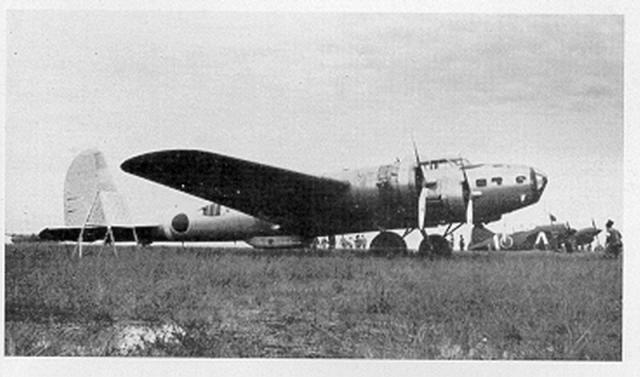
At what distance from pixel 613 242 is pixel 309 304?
1477 millimetres

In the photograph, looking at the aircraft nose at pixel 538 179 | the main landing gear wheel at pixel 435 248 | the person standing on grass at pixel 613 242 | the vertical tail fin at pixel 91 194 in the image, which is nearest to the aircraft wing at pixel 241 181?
the vertical tail fin at pixel 91 194

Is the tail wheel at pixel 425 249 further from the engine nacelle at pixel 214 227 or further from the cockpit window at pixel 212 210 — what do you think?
the cockpit window at pixel 212 210

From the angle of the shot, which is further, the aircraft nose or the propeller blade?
the propeller blade

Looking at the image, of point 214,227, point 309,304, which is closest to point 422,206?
point 309,304

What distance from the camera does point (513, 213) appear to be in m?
4.73

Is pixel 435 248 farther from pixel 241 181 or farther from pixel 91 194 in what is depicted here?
pixel 91 194

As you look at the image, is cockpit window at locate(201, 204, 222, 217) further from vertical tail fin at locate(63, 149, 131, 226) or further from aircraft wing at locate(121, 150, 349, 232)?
vertical tail fin at locate(63, 149, 131, 226)

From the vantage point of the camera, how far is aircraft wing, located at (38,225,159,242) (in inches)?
186

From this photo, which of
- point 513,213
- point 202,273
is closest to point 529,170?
point 513,213

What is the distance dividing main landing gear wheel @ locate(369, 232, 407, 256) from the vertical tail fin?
123cm

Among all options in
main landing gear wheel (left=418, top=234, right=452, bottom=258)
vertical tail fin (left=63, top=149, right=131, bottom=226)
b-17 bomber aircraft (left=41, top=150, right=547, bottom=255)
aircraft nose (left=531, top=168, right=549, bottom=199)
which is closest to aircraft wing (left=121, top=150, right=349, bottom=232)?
b-17 bomber aircraft (left=41, top=150, right=547, bottom=255)

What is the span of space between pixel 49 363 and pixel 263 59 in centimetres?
177

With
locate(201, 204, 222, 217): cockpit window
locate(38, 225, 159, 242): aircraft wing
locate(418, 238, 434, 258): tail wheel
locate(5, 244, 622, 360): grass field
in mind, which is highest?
locate(201, 204, 222, 217): cockpit window

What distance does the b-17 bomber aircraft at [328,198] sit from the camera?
15.5ft
